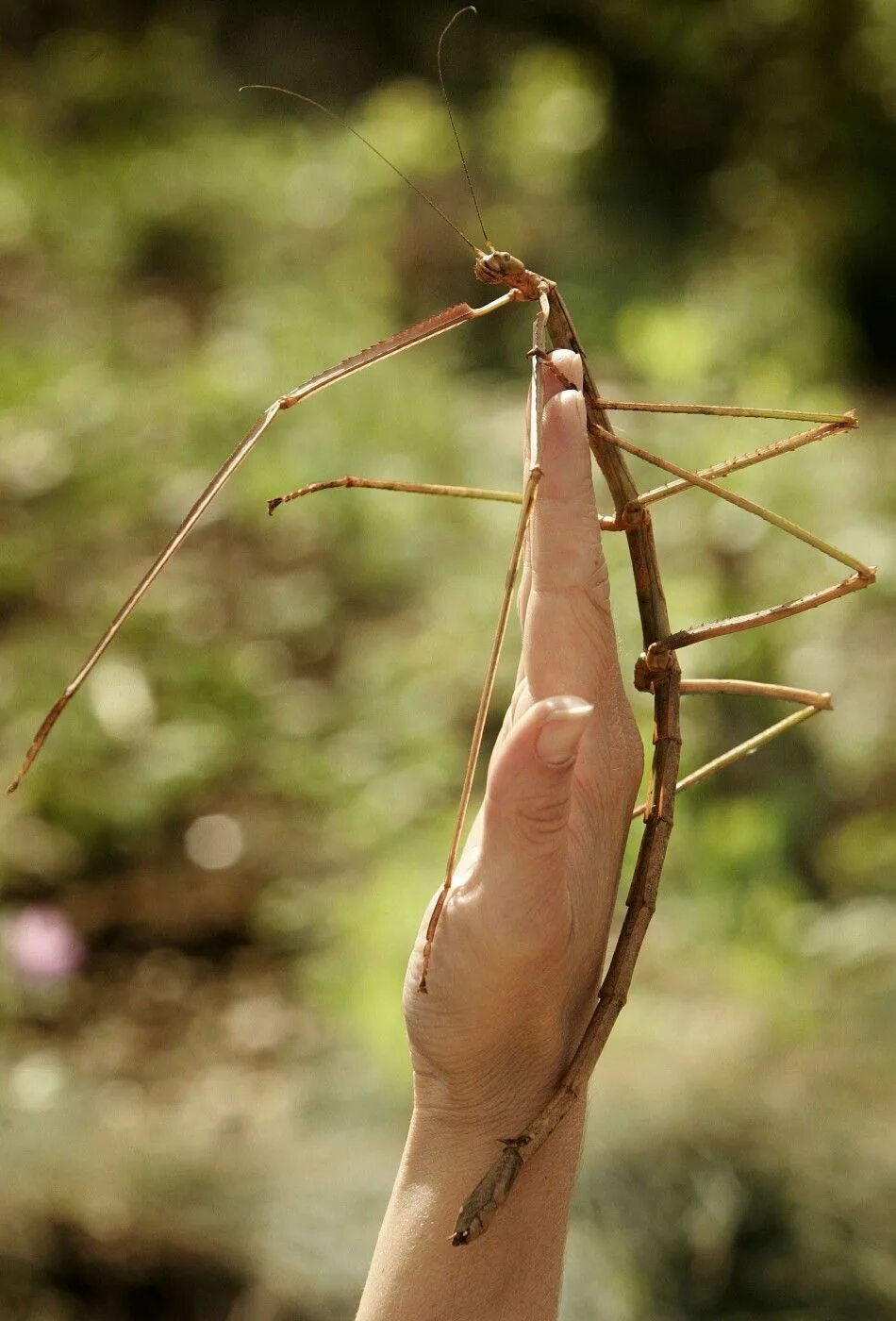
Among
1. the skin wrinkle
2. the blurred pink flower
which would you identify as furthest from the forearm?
the blurred pink flower

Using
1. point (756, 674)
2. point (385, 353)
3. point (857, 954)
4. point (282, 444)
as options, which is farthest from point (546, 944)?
point (282, 444)

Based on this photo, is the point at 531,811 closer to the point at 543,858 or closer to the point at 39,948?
the point at 543,858

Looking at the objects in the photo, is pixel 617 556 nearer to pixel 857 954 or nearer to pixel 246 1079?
pixel 857 954

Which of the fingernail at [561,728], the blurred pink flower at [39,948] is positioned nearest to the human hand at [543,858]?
the fingernail at [561,728]

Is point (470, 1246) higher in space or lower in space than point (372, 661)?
lower

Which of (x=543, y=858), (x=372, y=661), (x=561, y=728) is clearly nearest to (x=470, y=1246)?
(x=543, y=858)
